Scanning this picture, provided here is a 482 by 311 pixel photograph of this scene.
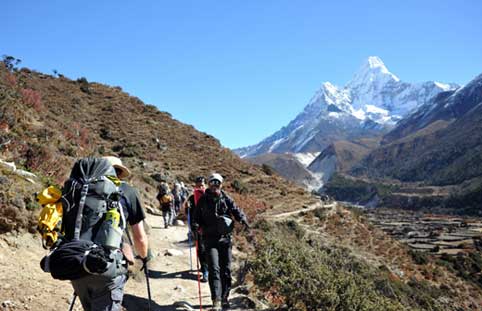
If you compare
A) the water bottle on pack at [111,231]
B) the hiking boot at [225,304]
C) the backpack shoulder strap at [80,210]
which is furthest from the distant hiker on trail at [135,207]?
the hiking boot at [225,304]

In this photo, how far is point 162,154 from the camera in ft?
103

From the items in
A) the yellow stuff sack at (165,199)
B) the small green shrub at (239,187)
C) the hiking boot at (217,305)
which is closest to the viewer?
the hiking boot at (217,305)

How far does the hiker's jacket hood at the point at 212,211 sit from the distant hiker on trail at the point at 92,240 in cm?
260

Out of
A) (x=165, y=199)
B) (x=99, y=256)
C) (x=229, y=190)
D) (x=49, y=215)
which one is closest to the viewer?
(x=99, y=256)

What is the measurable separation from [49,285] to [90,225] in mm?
3215

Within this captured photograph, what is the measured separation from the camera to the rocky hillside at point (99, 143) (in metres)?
9.15

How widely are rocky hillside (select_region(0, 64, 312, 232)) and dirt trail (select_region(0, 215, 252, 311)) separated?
17.0 inches

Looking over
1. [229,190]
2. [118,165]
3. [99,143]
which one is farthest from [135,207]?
[99,143]

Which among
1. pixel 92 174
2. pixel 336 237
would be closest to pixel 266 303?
pixel 92 174

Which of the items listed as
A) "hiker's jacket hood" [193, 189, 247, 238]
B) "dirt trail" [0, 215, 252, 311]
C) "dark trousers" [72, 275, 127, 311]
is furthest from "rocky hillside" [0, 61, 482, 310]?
"dark trousers" [72, 275, 127, 311]

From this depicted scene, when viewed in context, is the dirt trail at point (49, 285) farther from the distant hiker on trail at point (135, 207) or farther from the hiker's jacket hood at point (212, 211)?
the distant hiker on trail at point (135, 207)

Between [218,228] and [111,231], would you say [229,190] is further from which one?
[111,231]

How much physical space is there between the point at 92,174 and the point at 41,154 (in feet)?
24.9

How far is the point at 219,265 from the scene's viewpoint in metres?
5.77
